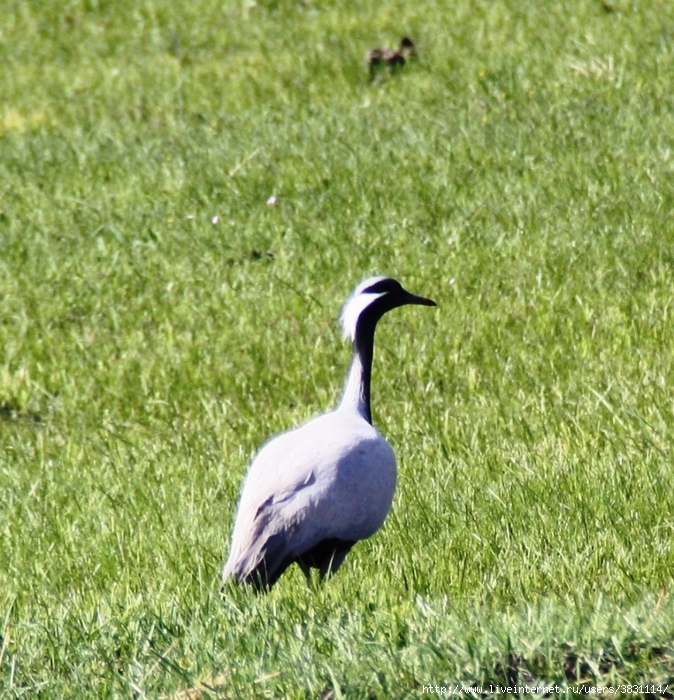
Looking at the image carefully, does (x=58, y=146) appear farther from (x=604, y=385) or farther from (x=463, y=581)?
(x=463, y=581)

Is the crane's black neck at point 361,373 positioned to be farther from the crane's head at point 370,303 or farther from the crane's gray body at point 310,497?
the crane's gray body at point 310,497

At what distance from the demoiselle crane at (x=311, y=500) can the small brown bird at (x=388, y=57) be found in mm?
7316

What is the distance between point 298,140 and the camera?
10273 millimetres

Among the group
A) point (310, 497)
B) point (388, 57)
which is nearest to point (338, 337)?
point (310, 497)

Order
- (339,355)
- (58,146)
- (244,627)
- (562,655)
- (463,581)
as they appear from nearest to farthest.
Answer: (562,655) → (244,627) → (463,581) → (339,355) → (58,146)

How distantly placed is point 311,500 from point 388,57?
25.8 feet

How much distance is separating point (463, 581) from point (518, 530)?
0.55 meters

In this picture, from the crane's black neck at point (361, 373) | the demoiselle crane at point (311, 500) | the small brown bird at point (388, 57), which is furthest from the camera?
the small brown bird at point (388, 57)

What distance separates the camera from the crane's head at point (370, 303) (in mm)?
5328

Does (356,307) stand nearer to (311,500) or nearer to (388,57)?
(311,500)

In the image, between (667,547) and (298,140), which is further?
(298,140)

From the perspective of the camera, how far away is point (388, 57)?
11.7m

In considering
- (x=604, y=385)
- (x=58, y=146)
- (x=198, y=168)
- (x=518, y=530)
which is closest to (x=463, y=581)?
(x=518, y=530)

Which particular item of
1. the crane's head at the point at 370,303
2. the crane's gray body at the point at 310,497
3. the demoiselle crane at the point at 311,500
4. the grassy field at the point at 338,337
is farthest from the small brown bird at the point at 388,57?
the crane's gray body at the point at 310,497
